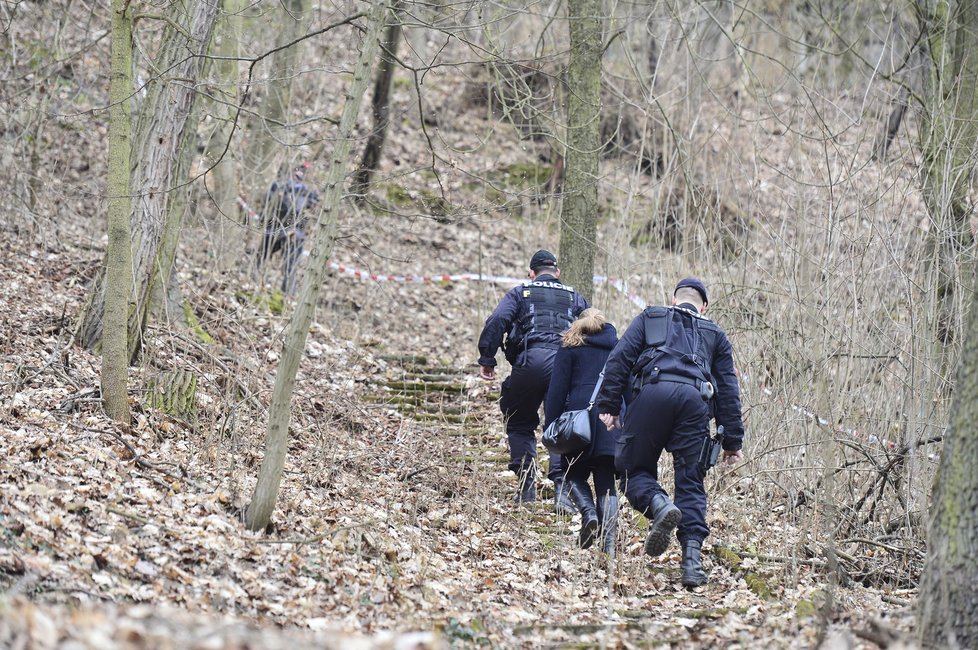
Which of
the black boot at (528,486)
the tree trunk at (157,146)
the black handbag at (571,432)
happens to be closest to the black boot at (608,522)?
the black handbag at (571,432)

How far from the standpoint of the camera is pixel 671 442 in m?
6.44

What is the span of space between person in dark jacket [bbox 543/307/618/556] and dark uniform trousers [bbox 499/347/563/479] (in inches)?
19.5

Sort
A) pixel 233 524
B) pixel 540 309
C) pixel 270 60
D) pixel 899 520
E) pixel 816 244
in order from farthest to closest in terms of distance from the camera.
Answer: pixel 270 60 < pixel 816 244 < pixel 540 309 < pixel 899 520 < pixel 233 524

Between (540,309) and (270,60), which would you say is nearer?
(540,309)

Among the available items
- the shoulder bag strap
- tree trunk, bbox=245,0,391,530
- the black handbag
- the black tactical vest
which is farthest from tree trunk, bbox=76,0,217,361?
the black tactical vest

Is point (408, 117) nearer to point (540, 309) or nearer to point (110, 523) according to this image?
point (540, 309)

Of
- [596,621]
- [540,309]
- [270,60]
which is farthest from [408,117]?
[596,621]

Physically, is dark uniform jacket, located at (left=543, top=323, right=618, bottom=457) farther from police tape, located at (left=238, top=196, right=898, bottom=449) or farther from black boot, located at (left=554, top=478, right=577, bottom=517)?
police tape, located at (left=238, top=196, right=898, bottom=449)

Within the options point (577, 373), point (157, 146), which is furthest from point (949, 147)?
point (157, 146)

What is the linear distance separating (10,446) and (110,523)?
1.18 m

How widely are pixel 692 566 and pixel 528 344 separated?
2542mm

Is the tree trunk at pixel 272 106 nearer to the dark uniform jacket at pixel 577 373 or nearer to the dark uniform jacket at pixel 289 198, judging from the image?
the dark uniform jacket at pixel 289 198

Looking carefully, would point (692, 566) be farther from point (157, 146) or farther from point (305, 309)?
point (157, 146)

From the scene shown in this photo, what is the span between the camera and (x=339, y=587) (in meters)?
5.25
